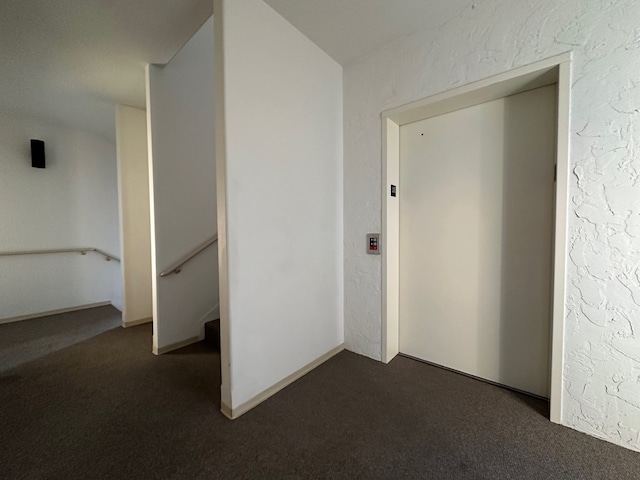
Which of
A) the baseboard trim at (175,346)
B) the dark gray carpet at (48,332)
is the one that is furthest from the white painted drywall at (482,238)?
the dark gray carpet at (48,332)

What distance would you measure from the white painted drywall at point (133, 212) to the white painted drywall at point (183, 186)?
3.28 ft

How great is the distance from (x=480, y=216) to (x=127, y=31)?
300 centimetres

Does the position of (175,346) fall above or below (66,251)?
below

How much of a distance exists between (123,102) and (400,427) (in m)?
4.21

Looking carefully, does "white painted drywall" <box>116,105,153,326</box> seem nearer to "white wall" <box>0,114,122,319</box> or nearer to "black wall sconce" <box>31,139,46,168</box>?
"white wall" <box>0,114,122,319</box>

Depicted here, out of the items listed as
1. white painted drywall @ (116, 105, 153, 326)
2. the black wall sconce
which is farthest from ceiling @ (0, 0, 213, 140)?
the black wall sconce

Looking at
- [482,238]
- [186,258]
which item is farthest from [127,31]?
[482,238]

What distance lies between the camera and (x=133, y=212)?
10.3 ft

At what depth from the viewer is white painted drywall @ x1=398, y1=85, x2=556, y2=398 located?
1652mm

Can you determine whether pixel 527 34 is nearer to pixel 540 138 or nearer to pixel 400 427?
pixel 540 138

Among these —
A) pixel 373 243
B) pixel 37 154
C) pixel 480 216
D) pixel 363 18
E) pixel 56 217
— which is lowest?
pixel 373 243

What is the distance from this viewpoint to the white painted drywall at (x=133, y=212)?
304 centimetres

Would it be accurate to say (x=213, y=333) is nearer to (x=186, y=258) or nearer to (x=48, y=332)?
(x=186, y=258)

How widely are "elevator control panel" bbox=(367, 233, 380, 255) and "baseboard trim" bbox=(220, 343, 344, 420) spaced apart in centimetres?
96
